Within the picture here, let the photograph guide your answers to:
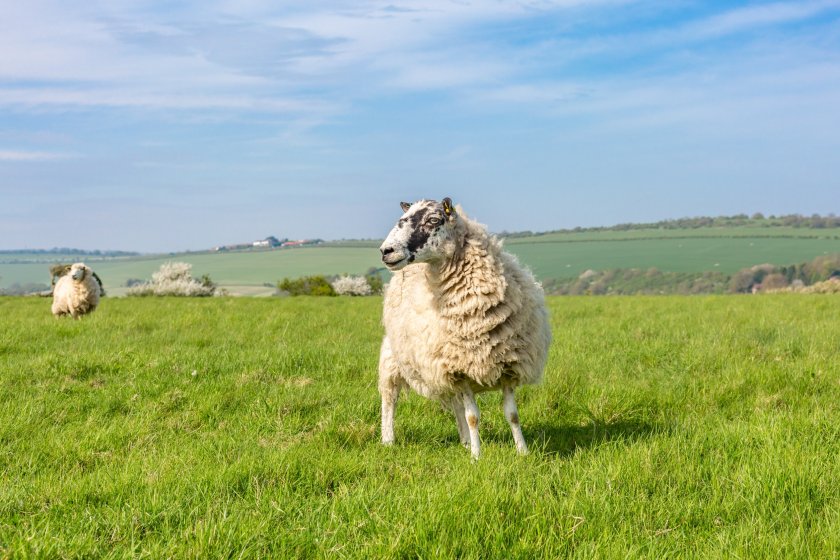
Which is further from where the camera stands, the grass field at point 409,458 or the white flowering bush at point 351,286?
the white flowering bush at point 351,286

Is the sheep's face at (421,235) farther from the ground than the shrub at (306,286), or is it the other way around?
the sheep's face at (421,235)

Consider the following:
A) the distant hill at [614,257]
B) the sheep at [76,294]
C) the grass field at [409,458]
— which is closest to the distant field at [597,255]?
the distant hill at [614,257]

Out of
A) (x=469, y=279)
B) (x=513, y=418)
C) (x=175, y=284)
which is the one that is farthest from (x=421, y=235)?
(x=175, y=284)

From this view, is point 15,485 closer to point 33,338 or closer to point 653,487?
point 653,487

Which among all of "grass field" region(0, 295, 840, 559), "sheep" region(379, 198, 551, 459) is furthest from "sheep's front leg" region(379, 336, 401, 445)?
"sheep" region(379, 198, 551, 459)

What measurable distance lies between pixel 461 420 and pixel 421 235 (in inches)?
73.5

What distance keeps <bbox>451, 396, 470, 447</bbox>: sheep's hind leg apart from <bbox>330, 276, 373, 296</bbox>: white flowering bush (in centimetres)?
4182

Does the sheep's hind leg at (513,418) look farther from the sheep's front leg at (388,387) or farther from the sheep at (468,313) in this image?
the sheep's front leg at (388,387)

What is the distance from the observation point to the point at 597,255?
225 ft

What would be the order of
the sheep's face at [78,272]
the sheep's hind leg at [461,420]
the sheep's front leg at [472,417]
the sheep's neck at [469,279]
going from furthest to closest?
the sheep's face at [78,272], the sheep's hind leg at [461,420], the sheep's neck at [469,279], the sheep's front leg at [472,417]

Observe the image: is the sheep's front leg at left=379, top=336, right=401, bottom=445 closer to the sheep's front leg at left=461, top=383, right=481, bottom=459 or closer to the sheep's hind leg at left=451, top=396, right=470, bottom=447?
the sheep's hind leg at left=451, top=396, right=470, bottom=447

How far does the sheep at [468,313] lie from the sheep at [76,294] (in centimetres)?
1362

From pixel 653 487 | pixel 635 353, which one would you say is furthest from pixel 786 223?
pixel 653 487

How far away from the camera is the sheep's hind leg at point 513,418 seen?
5.70m
